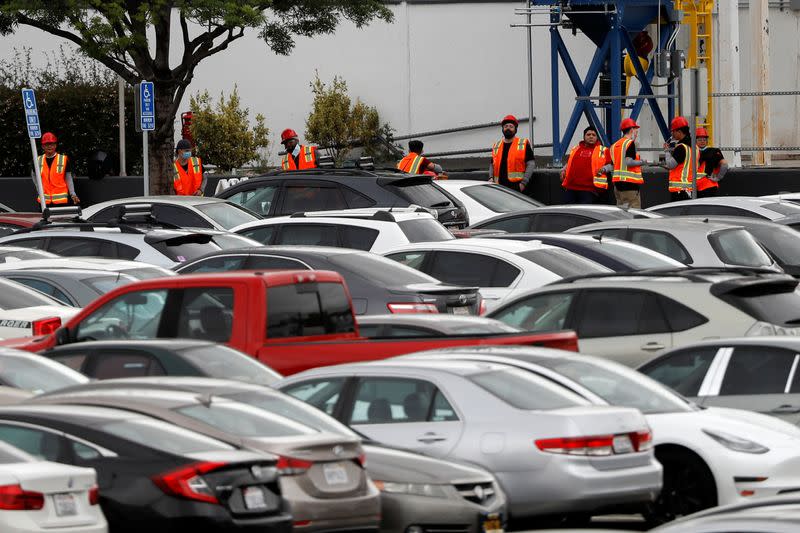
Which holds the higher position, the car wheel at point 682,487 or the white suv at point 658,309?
the white suv at point 658,309

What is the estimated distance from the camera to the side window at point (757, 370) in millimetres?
12039

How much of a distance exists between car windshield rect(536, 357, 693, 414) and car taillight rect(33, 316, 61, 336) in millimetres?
5201

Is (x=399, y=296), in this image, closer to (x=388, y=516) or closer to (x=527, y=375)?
(x=527, y=375)

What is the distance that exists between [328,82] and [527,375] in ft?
125

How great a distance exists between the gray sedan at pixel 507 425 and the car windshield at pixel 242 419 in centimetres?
146

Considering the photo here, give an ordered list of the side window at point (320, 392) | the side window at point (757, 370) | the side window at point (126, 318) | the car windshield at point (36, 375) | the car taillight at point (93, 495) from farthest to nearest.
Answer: the side window at point (126, 318) → the side window at point (757, 370) → the car windshield at point (36, 375) → the side window at point (320, 392) → the car taillight at point (93, 495)

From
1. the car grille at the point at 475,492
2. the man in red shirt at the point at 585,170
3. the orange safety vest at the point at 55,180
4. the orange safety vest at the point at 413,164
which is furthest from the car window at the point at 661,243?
the orange safety vest at the point at 55,180

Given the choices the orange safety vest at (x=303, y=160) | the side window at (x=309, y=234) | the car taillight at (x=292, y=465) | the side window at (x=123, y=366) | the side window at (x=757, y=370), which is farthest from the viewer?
the orange safety vest at (x=303, y=160)

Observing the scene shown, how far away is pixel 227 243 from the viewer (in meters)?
18.8

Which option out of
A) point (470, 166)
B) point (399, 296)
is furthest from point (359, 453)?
point (470, 166)

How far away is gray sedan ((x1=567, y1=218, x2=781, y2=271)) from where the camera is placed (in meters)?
18.2

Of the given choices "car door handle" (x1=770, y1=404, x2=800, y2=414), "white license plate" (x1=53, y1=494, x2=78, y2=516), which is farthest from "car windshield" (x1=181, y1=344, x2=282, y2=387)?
"car door handle" (x1=770, y1=404, x2=800, y2=414)

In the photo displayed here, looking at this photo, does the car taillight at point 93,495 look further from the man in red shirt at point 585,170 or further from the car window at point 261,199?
the man in red shirt at point 585,170

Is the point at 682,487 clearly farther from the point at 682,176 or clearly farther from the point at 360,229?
the point at 682,176
